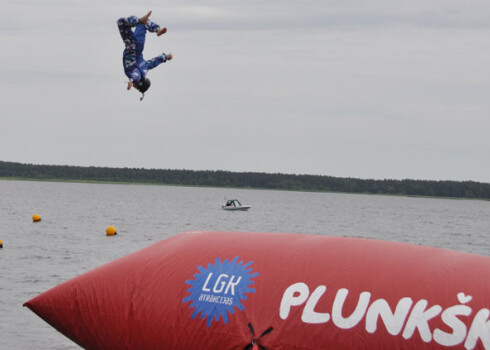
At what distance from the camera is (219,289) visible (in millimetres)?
10102

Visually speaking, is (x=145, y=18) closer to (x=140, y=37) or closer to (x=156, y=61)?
(x=140, y=37)

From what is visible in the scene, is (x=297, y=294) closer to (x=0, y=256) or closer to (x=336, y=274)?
(x=336, y=274)

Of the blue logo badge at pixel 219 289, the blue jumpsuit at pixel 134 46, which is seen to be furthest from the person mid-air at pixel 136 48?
the blue logo badge at pixel 219 289

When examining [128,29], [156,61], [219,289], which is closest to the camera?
[219,289]

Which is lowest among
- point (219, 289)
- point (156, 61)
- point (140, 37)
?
point (219, 289)

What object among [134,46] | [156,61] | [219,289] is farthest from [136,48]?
[219,289]

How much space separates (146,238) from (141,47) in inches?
1562

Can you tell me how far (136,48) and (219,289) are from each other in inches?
157

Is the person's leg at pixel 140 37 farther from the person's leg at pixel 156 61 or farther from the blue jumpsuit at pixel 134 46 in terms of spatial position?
the person's leg at pixel 156 61

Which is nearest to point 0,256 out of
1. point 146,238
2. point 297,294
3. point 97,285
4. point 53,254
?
point 53,254

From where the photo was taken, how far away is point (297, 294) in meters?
9.79

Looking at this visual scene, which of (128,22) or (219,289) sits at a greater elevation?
(128,22)

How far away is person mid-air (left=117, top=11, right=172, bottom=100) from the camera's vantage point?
421 inches

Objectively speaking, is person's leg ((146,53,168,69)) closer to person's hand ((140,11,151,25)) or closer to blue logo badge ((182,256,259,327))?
person's hand ((140,11,151,25))
